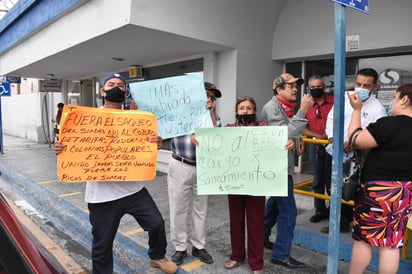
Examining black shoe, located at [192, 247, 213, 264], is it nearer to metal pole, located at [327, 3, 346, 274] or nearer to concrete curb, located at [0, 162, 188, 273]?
concrete curb, located at [0, 162, 188, 273]

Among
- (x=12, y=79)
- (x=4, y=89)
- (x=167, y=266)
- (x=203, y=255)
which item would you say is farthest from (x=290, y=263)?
(x=12, y=79)

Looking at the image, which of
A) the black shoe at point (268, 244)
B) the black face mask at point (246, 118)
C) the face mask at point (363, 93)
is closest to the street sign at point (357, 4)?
the face mask at point (363, 93)

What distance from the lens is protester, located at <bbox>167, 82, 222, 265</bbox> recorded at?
2994 mm

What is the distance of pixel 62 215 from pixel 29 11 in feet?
19.8

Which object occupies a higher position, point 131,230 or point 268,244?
point 268,244

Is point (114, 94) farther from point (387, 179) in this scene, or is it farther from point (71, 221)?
point (71, 221)

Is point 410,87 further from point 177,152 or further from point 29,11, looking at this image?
point 29,11

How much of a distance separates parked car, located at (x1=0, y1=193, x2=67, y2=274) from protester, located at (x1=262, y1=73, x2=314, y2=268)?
201 cm

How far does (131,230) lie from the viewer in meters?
4.20

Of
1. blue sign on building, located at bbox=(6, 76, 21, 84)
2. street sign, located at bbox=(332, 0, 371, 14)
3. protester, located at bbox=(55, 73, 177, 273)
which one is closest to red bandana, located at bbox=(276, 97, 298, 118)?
street sign, located at bbox=(332, 0, 371, 14)

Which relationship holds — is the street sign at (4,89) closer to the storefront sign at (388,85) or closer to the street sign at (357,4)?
the storefront sign at (388,85)

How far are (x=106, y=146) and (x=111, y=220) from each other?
603 millimetres

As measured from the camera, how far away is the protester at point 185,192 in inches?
118

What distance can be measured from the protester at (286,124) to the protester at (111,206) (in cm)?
108
